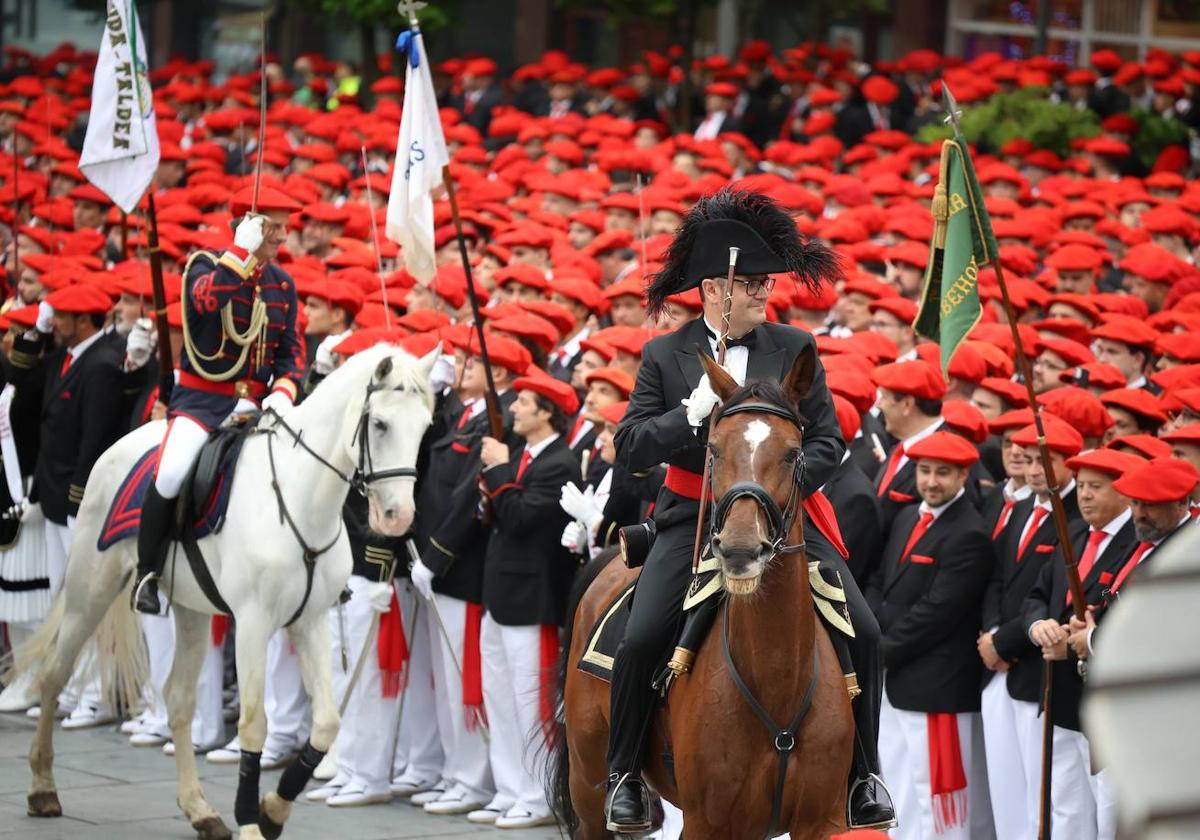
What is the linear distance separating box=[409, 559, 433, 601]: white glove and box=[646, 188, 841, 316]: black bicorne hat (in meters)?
3.93

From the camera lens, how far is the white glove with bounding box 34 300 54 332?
12367 mm

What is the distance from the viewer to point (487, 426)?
33.4 feet

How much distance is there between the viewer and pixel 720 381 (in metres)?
5.57

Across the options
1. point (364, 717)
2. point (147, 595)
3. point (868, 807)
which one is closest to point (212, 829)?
point (147, 595)

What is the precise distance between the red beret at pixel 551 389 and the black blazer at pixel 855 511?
171 centimetres

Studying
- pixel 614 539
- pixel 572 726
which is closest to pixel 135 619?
pixel 614 539

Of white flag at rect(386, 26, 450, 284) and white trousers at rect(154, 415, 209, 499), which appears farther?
white flag at rect(386, 26, 450, 284)

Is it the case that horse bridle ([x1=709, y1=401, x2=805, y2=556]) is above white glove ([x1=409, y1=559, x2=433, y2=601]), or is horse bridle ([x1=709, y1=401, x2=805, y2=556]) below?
above

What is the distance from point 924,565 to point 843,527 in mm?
425

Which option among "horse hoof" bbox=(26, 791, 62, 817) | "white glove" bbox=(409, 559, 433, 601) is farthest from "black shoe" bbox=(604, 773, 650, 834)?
"horse hoof" bbox=(26, 791, 62, 817)

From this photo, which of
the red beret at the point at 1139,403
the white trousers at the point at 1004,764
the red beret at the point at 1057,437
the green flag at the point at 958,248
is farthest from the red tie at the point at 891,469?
the green flag at the point at 958,248

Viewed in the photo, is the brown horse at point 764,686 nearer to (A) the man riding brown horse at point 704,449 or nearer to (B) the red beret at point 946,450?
(A) the man riding brown horse at point 704,449

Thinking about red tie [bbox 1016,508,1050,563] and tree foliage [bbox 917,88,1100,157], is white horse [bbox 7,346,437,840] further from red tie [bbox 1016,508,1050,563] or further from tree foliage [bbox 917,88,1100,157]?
tree foliage [bbox 917,88,1100,157]

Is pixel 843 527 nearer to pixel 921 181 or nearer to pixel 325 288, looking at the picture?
pixel 325 288
